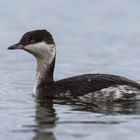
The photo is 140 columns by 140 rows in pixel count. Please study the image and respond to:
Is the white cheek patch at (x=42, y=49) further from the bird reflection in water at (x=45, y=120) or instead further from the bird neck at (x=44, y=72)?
the bird reflection in water at (x=45, y=120)

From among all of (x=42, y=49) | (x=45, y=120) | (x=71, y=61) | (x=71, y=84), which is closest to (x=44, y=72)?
(x=42, y=49)

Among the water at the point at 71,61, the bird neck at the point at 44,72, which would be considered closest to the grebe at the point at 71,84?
the bird neck at the point at 44,72

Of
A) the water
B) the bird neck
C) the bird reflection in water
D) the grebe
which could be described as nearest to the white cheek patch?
the grebe

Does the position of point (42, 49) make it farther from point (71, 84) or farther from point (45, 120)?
point (45, 120)

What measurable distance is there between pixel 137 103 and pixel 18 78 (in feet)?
11.4

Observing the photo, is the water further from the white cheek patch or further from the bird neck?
the white cheek patch

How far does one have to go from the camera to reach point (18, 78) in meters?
20.9

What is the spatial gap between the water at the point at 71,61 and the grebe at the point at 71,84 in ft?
1.01

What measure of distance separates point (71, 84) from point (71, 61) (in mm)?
4182

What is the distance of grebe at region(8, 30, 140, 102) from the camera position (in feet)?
60.8

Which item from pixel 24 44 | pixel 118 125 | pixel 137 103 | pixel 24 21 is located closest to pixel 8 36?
pixel 24 21

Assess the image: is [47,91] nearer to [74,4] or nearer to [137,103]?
[137,103]

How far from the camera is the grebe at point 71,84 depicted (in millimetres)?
18531

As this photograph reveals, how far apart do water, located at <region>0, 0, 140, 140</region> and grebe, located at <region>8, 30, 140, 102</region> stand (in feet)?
1.01
